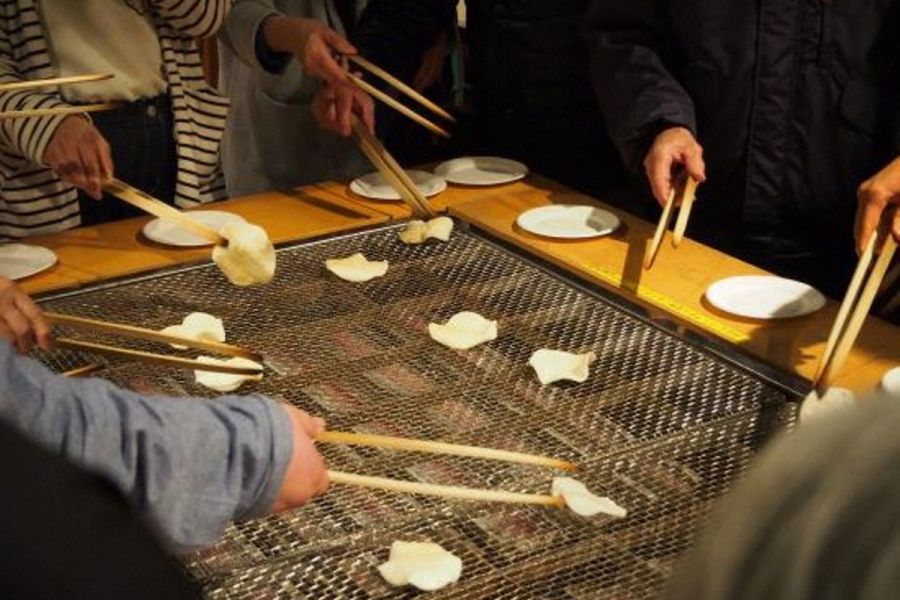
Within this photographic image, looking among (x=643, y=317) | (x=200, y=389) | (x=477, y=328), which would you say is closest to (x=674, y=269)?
(x=643, y=317)

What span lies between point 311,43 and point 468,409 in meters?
1.43

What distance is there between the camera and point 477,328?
226cm

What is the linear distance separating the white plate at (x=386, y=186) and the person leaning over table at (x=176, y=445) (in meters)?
1.60

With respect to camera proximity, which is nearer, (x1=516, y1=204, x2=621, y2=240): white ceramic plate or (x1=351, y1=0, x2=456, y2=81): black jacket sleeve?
(x1=516, y1=204, x2=621, y2=240): white ceramic plate

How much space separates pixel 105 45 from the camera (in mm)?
2982

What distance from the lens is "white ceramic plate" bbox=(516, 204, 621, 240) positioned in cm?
276

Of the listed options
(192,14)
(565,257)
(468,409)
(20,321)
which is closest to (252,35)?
(192,14)

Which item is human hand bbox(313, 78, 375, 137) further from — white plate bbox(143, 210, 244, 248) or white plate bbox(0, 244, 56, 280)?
white plate bbox(0, 244, 56, 280)

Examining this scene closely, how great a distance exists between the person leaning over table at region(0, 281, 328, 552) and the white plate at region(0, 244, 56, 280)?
127 centimetres

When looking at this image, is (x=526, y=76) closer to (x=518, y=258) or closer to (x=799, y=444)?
(x=518, y=258)

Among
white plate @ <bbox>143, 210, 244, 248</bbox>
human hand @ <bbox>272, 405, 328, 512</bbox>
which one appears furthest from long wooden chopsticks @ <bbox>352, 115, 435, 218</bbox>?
human hand @ <bbox>272, 405, 328, 512</bbox>

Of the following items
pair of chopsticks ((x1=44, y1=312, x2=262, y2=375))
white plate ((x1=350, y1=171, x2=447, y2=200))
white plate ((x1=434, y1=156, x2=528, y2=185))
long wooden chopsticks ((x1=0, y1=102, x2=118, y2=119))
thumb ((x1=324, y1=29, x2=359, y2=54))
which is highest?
thumb ((x1=324, y1=29, x2=359, y2=54))

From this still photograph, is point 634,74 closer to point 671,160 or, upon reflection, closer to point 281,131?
point 671,160

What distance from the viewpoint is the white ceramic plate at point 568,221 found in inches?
108
